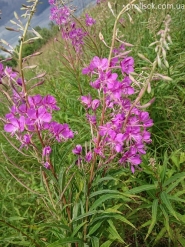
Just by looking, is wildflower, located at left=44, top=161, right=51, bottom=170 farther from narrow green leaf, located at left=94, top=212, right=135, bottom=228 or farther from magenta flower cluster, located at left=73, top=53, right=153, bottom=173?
narrow green leaf, located at left=94, top=212, right=135, bottom=228

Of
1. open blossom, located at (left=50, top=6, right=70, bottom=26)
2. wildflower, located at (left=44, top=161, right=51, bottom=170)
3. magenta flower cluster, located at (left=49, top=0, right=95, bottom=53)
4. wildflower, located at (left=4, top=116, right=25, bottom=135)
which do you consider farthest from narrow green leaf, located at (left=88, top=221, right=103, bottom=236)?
Result: open blossom, located at (left=50, top=6, right=70, bottom=26)

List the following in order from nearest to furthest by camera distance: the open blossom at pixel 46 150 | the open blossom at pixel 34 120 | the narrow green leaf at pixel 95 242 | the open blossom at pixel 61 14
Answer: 1. the open blossom at pixel 34 120
2. the open blossom at pixel 46 150
3. the narrow green leaf at pixel 95 242
4. the open blossom at pixel 61 14

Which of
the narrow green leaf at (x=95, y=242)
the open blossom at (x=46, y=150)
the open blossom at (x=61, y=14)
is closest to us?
the open blossom at (x=46, y=150)

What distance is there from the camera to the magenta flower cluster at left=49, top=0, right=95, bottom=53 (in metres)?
3.59

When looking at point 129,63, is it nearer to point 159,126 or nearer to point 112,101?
point 112,101

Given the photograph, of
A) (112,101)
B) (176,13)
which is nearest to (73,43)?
(176,13)

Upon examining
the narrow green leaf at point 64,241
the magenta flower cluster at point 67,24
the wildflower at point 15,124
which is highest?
the wildflower at point 15,124

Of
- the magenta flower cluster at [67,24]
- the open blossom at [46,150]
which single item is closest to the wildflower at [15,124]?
the open blossom at [46,150]

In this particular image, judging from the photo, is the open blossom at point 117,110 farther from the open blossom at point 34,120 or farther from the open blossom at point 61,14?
the open blossom at point 61,14

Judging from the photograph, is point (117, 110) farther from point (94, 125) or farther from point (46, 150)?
point (46, 150)

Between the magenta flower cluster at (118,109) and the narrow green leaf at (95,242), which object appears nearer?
the magenta flower cluster at (118,109)

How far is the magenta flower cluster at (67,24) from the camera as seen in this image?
3592mm

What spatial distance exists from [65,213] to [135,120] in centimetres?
77

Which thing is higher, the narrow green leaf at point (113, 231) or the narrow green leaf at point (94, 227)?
the narrow green leaf at point (94, 227)
